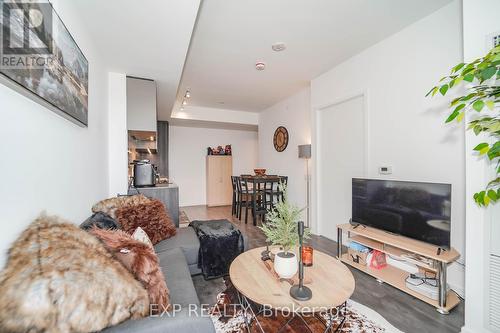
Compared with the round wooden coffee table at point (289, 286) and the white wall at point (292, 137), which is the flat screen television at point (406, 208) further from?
the white wall at point (292, 137)

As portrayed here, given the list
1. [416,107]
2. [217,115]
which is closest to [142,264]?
[416,107]

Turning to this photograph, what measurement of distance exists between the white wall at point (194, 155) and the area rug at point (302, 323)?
511 centimetres

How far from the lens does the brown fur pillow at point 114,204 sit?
6.47 ft

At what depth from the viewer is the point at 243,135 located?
7.24m

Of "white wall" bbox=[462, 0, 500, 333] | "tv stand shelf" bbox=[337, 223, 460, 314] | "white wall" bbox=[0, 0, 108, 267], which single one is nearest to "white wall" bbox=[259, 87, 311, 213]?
"tv stand shelf" bbox=[337, 223, 460, 314]

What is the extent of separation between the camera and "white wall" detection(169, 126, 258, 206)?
649cm

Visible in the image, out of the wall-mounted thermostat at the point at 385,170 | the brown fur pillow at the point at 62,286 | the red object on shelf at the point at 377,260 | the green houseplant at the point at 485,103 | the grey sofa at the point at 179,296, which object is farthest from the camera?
the wall-mounted thermostat at the point at 385,170

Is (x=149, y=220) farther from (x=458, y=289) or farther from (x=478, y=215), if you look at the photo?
(x=458, y=289)

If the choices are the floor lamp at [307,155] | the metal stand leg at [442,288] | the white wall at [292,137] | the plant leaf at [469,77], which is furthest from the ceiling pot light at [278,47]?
the metal stand leg at [442,288]

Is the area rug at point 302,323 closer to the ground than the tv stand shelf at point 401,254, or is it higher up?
closer to the ground

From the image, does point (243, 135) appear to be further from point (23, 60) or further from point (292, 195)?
point (23, 60)

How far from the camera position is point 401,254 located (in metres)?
2.12

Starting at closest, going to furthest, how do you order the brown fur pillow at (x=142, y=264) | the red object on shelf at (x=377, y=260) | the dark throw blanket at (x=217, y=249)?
the brown fur pillow at (x=142, y=264)
the dark throw blanket at (x=217, y=249)
the red object on shelf at (x=377, y=260)

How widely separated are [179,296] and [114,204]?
1250 mm
